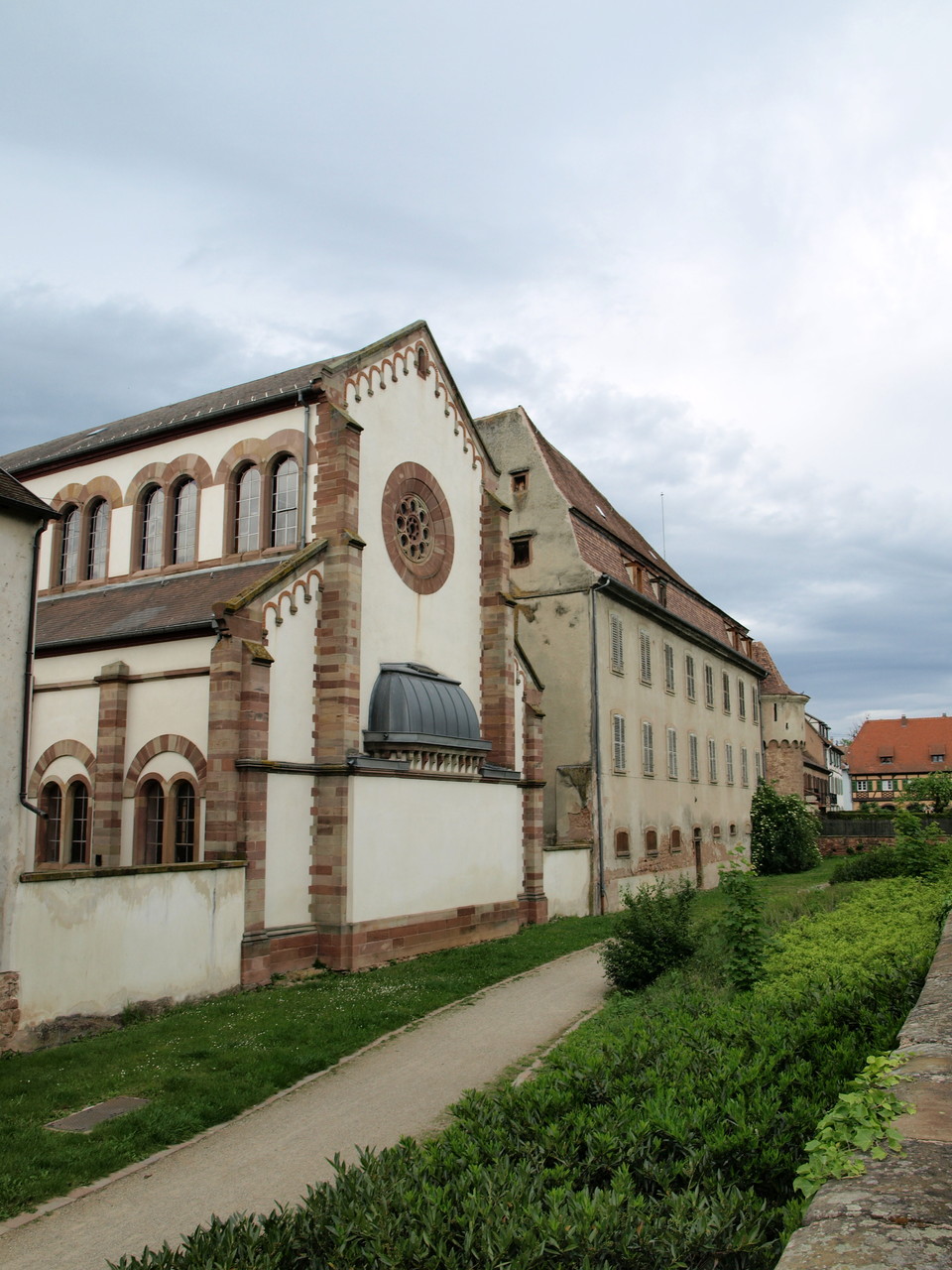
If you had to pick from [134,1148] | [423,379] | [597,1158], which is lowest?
[134,1148]

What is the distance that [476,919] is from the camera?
65.5ft

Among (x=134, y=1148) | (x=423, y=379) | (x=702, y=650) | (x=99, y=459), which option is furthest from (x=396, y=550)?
(x=702, y=650)

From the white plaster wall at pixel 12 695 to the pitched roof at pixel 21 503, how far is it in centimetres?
10

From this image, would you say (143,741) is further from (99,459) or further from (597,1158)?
(597,1158)

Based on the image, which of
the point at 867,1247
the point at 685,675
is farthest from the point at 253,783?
the point at 685,675

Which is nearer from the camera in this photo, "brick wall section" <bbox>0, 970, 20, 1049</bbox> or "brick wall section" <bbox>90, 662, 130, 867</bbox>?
"brick wall section" <bbox>0, 970, 20, 1049</bbox>

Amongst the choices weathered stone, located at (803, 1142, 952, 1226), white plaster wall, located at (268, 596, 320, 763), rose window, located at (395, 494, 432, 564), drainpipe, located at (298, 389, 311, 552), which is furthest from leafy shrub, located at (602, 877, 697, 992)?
weathered stone, located at (803, 1142, 952, 1226)

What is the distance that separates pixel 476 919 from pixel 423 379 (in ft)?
37.1

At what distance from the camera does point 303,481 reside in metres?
18.5

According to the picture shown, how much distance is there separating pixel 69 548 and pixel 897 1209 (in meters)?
22.1

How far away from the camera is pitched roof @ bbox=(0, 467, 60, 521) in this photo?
1187 cm

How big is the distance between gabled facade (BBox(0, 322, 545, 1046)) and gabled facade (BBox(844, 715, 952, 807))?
8389cm

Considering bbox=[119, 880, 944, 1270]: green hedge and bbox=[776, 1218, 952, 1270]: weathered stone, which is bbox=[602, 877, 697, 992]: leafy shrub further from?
bbox=[776, 1218, 952, 1270]: weathered stone

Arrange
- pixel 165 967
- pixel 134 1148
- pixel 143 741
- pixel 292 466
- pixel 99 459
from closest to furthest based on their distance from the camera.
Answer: pixel 134 1148 < pixel 165 967 < pixel 143 741 < pixel 292 466 < pixel 99 459
